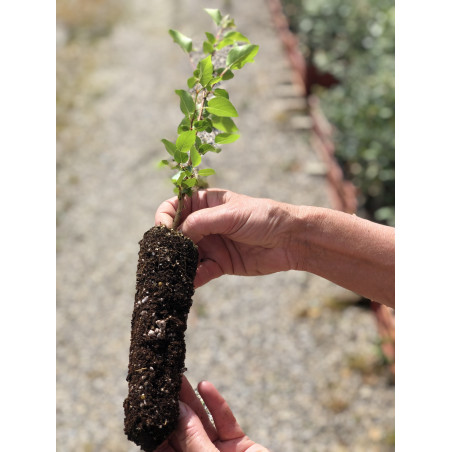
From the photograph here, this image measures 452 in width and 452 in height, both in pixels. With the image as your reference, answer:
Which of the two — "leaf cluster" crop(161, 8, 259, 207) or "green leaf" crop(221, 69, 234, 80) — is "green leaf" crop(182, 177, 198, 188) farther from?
"green leaf" crop(221, 69, 234, 80)

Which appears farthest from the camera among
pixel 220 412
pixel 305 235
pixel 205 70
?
pixel 305 235

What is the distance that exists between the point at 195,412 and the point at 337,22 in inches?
247

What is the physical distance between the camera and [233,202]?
2355 millimetres

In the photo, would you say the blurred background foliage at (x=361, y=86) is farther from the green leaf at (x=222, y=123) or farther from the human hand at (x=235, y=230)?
the green leaf at (x=222, y=123)

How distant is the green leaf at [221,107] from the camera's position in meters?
2.20

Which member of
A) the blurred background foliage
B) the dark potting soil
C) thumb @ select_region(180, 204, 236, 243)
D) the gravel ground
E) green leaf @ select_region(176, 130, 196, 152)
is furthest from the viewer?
the blurred background foliage

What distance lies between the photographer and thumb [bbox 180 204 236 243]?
227cm

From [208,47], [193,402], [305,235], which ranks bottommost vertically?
[193,402]

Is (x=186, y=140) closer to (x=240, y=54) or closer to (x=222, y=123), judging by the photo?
(x=222, y=123)

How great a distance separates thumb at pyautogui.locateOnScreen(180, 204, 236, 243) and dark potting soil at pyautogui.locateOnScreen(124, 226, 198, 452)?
0.21 feet

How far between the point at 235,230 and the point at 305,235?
344 millimetres

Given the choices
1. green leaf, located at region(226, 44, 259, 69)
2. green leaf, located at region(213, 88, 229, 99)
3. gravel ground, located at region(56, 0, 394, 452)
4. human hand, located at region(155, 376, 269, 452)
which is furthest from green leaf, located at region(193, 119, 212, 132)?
gravel ground, located at region(56, 0, 394, 452)

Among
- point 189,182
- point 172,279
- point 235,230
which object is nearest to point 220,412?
point 172,279

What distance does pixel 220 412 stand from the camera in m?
2.31
